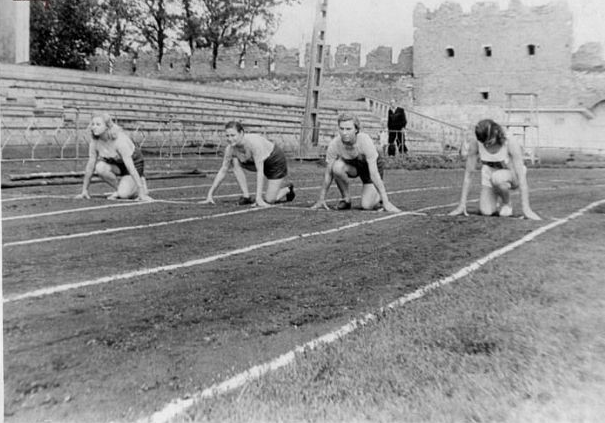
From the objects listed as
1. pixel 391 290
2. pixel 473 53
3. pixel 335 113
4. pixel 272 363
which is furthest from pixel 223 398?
pixel 473 53

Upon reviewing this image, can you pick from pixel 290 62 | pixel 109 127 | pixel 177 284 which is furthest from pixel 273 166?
pixel 290 62

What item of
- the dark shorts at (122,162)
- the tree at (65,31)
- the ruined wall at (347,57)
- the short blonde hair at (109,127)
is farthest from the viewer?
the ruined wall at (347,57)

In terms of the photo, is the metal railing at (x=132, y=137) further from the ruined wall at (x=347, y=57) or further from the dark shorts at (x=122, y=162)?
the ruined wall at (x=347, y=57)

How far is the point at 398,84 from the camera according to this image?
42.6 m

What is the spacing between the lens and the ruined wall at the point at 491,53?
37781mm

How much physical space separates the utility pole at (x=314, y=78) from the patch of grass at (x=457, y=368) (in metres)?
18.1

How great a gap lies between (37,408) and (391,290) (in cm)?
261

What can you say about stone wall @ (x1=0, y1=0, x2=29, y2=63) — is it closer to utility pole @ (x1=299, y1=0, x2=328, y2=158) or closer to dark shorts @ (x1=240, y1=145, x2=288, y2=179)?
dark shorts @ (x1=240, y1=145, x2=288, y2=179)

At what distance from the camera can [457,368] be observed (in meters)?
3.34

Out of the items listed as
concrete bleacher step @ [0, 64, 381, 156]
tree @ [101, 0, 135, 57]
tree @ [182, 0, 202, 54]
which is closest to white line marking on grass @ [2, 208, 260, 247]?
tree @ [101, 0, 135, 57]

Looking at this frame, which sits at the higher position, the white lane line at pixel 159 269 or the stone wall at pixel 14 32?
the stone wall at pixel 14 32

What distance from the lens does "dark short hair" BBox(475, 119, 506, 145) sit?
27.9ft

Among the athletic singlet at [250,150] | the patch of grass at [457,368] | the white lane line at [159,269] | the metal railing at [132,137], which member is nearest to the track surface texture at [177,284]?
the white lane line at [159,269]

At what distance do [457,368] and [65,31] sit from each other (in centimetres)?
341
